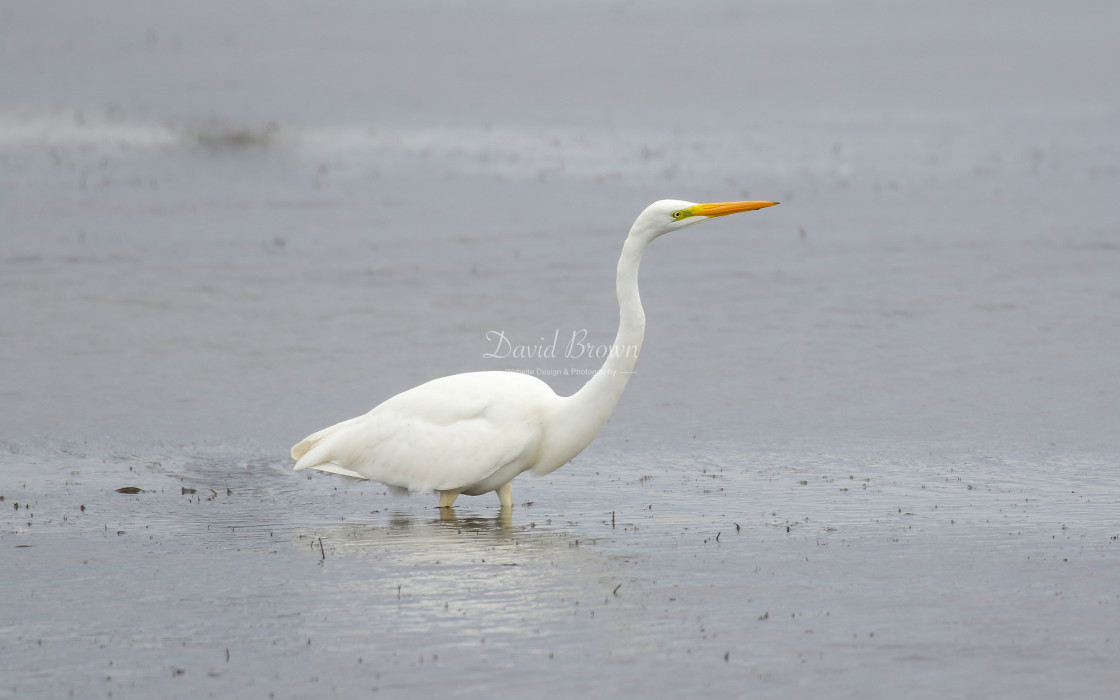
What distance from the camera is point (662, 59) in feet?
120

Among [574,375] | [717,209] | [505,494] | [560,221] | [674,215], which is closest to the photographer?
[717,209]

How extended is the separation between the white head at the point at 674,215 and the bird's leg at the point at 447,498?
204cm

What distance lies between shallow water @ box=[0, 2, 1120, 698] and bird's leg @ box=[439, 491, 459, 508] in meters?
0.14

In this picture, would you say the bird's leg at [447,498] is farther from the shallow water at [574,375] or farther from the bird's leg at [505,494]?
the bird's leg at [505,494]

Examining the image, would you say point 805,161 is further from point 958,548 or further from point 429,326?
point 958,548

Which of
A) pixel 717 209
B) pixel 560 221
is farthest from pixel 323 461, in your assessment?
pixel 560 221

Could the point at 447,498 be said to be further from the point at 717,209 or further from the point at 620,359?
the point at 717,209

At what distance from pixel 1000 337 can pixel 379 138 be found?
16.4m

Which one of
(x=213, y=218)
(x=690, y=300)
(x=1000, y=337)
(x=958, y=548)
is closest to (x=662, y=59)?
(x=213, y=218)

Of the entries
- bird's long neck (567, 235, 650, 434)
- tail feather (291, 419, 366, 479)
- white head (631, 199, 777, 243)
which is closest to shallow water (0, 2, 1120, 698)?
tail feather (291, 419, 366, 479)

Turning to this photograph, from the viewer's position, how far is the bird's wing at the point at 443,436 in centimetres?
868

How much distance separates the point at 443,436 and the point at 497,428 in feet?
1.25

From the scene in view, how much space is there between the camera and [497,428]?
8.73m

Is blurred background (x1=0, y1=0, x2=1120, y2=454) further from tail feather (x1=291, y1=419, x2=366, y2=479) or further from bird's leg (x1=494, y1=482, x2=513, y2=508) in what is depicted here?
→ bird's leg (x1=494, y1=482, x2=513, y2=508)
